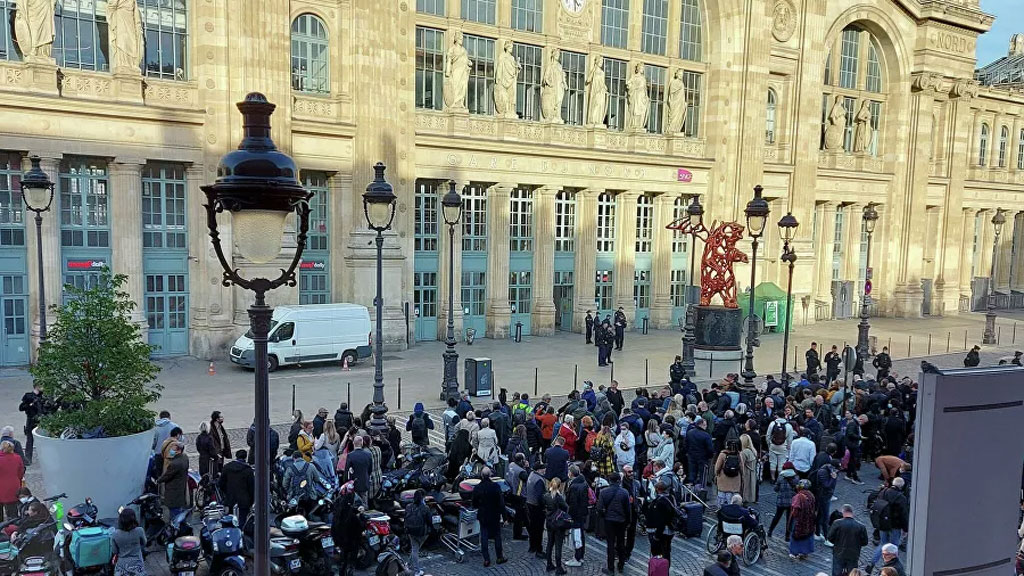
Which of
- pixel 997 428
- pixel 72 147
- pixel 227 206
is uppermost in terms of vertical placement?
pixel 72 147

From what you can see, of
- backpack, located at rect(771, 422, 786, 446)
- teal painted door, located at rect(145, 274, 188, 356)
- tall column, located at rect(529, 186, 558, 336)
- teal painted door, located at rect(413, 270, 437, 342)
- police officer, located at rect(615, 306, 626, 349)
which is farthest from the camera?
tall column, located at rect(529, 186, 558, 336)

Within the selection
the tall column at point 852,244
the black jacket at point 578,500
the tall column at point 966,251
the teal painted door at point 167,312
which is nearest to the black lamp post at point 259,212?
the black jacket at point 578,500

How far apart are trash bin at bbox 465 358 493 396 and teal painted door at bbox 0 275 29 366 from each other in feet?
46.4

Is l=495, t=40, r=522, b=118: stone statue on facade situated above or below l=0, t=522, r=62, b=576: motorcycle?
above

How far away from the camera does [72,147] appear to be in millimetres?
23281

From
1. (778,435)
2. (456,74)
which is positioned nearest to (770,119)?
(456,74)

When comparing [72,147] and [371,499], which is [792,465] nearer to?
[371,499]

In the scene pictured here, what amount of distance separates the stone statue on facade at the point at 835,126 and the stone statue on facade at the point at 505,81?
20.3 metres

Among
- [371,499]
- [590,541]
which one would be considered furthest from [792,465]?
[371,499]

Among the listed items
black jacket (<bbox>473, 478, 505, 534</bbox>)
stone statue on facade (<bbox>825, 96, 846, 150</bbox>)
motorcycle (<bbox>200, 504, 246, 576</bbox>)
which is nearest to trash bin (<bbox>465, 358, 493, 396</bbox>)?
black jacket (<bbox>473, 478, 505, 534</bbox>)

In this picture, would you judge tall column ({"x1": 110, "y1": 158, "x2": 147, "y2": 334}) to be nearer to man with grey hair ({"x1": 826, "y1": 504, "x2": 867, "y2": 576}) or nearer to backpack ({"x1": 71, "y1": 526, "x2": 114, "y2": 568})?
backpack ({"x1": 71, "y1": 526, "x2": 114, "y2": 568})

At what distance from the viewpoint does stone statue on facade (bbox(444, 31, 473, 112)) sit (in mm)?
30156

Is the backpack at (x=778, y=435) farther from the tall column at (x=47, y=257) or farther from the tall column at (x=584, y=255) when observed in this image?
the tall column at (x=47, y=257)

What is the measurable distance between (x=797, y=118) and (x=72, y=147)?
109ft
